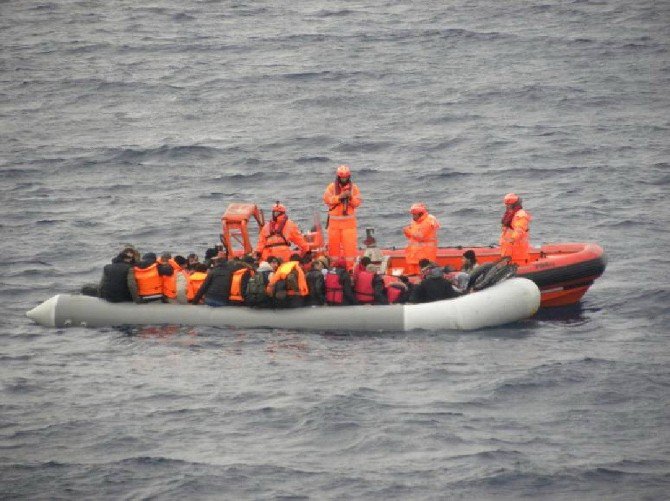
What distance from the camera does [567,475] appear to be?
16.1 m

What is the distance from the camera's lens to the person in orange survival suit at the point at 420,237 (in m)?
21.4

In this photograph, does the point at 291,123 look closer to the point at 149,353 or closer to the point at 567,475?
the point at 149,353

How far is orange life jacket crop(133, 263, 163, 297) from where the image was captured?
21.1 metres

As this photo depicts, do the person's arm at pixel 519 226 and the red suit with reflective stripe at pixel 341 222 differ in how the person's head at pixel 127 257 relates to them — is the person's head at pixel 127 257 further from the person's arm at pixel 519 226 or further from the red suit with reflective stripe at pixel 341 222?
the person's arm at pixel 519 226

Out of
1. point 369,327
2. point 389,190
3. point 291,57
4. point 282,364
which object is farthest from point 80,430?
point 291,57

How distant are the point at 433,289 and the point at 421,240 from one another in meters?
1.03

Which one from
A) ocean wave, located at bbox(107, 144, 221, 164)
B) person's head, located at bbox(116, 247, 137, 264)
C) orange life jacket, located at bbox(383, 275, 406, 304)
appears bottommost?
orange life jacket, located at bbox(383, 275, 406, 304)

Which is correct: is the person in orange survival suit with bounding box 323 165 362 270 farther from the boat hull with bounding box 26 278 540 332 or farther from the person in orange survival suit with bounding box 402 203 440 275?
the boat hull with bounding box 26 278 540 332

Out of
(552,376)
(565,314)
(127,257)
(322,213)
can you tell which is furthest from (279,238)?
(322,213)

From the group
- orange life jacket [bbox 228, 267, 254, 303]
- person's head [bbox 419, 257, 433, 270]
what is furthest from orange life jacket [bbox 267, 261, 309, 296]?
person's head [bbox 419, 257, 433, 270]

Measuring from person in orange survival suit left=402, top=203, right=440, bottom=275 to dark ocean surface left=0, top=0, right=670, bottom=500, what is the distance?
1562mm

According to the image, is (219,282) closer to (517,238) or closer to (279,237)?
(279,237)

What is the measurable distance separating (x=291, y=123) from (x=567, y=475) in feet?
61.6

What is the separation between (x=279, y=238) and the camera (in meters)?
21.6
